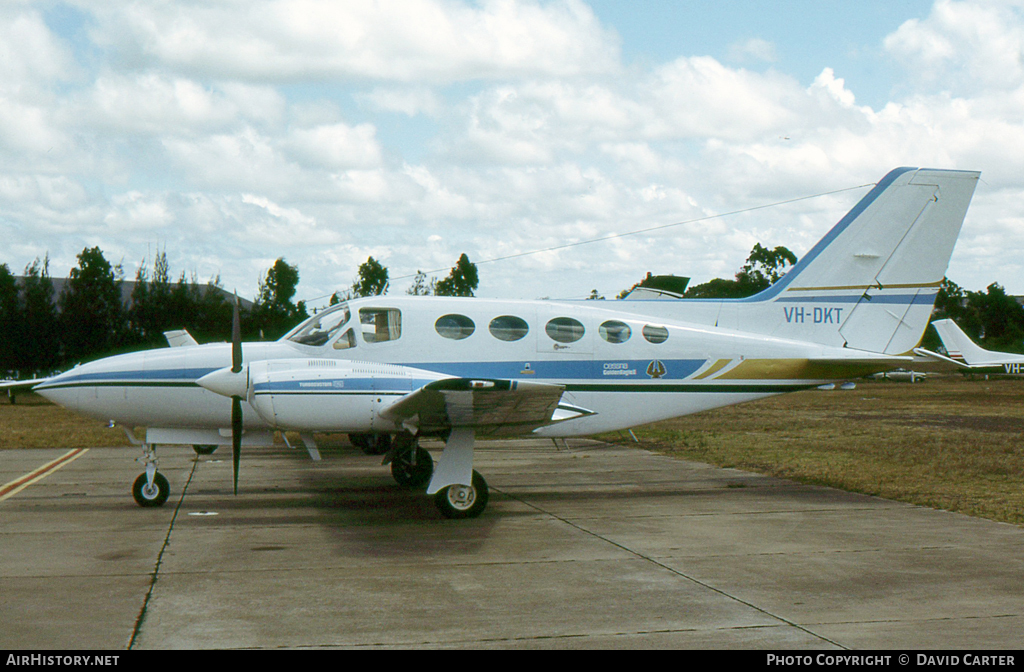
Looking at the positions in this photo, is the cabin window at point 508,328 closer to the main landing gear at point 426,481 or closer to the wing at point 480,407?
the wing at point 480,407

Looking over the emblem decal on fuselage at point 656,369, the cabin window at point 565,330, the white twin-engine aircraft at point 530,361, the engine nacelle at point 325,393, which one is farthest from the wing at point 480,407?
the emblem decal on fuselage at point 656,369

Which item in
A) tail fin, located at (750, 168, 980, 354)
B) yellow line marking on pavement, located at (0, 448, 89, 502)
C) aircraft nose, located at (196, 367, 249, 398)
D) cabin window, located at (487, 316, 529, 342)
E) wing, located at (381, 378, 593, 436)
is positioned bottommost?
yellow line marking on pavement, located at (0, 448, 89, 502)

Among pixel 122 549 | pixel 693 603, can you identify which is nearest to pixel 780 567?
pixel 693 603

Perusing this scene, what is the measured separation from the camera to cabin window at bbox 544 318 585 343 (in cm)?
1284

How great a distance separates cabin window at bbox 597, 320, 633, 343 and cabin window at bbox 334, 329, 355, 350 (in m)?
3.65

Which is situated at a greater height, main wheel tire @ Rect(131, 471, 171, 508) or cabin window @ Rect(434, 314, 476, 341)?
cabin window @ Rect(434, 314, 476, 341)

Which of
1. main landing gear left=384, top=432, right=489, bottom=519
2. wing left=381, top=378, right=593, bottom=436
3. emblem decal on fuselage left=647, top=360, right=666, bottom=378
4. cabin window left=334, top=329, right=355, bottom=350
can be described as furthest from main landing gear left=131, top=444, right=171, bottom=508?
emblem decal on fuselage left=647, top=360, right=666, bottom=378

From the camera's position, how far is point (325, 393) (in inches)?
417

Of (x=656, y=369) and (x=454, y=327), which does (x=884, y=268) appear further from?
(x=454, y=327)

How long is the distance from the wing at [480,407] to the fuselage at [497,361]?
43 cm

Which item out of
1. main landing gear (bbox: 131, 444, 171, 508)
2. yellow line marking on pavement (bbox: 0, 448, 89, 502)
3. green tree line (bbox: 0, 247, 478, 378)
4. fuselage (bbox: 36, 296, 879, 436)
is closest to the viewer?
fuselage (bbox: 36, 296, 879, 436)

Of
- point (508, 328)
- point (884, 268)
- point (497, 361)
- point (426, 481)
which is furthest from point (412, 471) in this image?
point (884, 268)

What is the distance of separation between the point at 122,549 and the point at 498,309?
6.01 metres

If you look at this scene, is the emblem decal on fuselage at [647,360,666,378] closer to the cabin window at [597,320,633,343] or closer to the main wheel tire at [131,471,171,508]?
the cabin window at [597,320,633,343]
